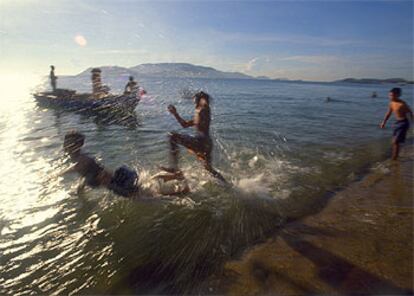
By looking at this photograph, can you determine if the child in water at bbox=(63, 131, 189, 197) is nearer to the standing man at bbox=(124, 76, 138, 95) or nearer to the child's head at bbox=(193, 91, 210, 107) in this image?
the child's head at bbox=(193, 91, 210, 107)

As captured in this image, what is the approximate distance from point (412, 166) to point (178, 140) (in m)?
6.99

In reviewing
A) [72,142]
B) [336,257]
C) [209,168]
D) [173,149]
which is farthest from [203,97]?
[336,257]

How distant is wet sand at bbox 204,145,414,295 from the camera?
341 cm

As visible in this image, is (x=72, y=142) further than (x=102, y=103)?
No

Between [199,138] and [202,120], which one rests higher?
[202,120]

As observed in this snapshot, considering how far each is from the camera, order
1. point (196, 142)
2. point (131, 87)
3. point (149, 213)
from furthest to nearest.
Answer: point (131, 87) → point (196, 142) → point (149, 213)

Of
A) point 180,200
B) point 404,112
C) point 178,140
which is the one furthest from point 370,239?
point 404,112

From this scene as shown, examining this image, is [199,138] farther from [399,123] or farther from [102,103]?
[102,103]

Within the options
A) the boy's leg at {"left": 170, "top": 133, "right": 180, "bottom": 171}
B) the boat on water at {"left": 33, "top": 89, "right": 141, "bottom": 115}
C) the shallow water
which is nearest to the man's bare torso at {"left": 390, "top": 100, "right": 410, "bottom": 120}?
the shallow water

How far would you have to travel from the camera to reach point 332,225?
484 cm

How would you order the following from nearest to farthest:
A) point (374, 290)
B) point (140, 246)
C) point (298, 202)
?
point (374, 290)
point (140, 246)
point (298, 202)

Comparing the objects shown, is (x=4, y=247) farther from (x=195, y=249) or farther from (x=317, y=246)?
(x=317, y=246)

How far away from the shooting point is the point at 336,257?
12.9ft

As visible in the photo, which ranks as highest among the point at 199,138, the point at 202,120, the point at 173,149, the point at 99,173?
the point at 202,120
